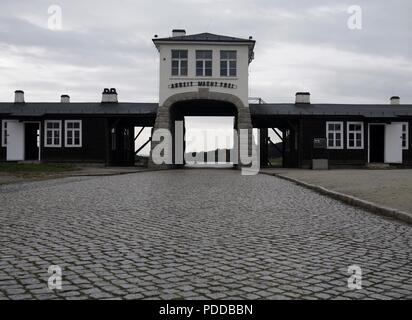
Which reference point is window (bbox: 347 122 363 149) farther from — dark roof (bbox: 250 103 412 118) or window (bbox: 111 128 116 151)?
window (bbox: 111 128 116 151)

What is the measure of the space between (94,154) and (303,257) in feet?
104

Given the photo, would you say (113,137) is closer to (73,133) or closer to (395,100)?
(73,133)

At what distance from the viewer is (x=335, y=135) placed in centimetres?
3562

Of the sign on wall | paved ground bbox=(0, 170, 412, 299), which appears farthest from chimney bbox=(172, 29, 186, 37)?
paved ground bbox=(0, 170, 412, 299)

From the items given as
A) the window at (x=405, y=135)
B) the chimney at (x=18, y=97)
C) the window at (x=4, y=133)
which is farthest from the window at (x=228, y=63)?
the chimney at (x=18, y=97)

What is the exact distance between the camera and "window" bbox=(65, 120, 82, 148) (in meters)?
35.6

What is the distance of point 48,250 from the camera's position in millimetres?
5742

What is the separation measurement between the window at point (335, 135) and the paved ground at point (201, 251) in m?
25.9

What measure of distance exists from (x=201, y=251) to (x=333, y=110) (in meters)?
33.6

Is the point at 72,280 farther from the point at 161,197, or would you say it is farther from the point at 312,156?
the point at 312,156

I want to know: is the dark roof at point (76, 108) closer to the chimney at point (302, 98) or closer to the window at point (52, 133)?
the window at point (52, 133)

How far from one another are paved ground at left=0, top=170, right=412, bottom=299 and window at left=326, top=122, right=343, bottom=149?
25872 mm

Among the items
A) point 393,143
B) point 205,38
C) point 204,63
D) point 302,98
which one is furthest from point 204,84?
point 393,143
